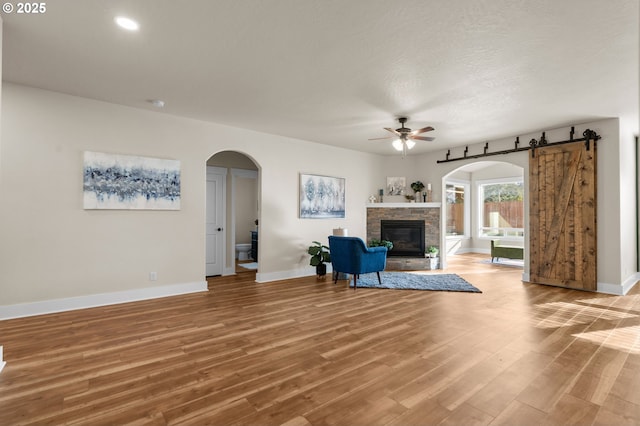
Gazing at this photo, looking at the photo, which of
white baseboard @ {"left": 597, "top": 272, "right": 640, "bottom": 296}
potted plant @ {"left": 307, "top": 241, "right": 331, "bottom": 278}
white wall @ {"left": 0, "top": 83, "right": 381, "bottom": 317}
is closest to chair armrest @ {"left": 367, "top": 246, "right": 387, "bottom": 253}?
potted plant @ {"left": 307, "top": 241, "right": 331, "bottom": 278}

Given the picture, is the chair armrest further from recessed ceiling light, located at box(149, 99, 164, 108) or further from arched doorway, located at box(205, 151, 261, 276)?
recessed ceiling light, located at box(149, 99, 164, 108)

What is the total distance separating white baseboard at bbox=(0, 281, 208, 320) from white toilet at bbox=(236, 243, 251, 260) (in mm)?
3610

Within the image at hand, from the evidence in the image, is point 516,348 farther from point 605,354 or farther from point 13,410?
point 13,410

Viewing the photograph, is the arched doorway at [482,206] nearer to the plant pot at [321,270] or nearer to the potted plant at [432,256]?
the potted plant at [432,256]

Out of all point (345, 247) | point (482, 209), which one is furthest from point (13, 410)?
point (482, 209)

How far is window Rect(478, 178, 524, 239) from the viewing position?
31.1 feet

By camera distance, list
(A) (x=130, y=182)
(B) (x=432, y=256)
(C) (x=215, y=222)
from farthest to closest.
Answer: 1. (B) (x=432, y=256)
2. (C) (x=215, y=222)
3. (A) (x=130, y=182)

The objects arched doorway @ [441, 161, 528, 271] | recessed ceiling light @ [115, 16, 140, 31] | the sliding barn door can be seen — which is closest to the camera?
recessed ceiling light @ [115, 16, 140, 31]

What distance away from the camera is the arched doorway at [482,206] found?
9.59 metres

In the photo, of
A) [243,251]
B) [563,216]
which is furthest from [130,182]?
[563,216]

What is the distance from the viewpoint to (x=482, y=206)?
A: 34.2 ft

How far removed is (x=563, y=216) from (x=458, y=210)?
200 inches

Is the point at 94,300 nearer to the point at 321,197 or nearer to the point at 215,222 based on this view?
the point at 215,222

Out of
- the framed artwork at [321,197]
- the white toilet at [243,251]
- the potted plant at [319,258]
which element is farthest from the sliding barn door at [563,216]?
the white toilet at [243,251]
